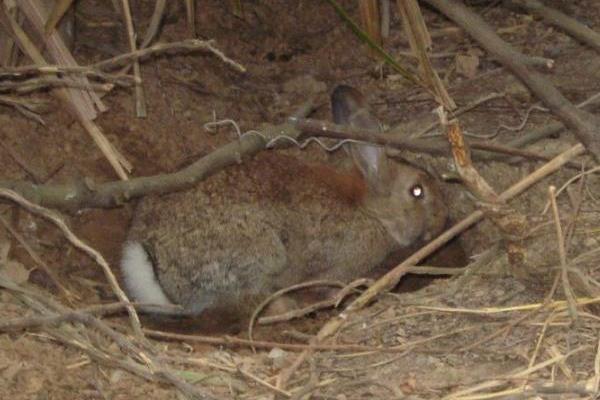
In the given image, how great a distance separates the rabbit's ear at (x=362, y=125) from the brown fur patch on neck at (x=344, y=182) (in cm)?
6

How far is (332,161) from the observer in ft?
22.0

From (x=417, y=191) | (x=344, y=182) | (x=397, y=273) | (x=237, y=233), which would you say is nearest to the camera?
(x=397, y=273)

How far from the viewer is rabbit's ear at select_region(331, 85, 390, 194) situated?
619 cm

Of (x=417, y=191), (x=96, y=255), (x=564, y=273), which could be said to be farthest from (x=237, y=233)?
(x=564, y=273)

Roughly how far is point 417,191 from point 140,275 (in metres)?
1.95

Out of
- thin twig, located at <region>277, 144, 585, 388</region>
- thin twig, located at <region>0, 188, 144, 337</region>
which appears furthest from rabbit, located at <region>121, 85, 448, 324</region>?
thin twig, located at <region>277, 144, 585, 388</region>

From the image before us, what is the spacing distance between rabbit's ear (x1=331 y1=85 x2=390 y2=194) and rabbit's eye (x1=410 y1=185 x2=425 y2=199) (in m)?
0.18

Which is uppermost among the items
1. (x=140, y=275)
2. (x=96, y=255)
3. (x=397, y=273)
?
(x=96, y=255)

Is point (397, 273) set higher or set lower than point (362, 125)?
lower

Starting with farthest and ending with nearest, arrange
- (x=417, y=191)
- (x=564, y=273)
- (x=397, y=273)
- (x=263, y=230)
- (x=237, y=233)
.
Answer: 1. (x=417, y=191)
2. (x=263, y=230)
3. (x=237, y=233)
4. (x=397, y=273)
5. (x=564, y=273)

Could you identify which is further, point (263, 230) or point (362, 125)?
point (362, 125)

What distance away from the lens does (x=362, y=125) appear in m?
6.16

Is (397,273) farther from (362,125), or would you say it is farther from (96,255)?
(362,125)

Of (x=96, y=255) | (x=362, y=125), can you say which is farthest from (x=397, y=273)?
(x=362, y=125)
